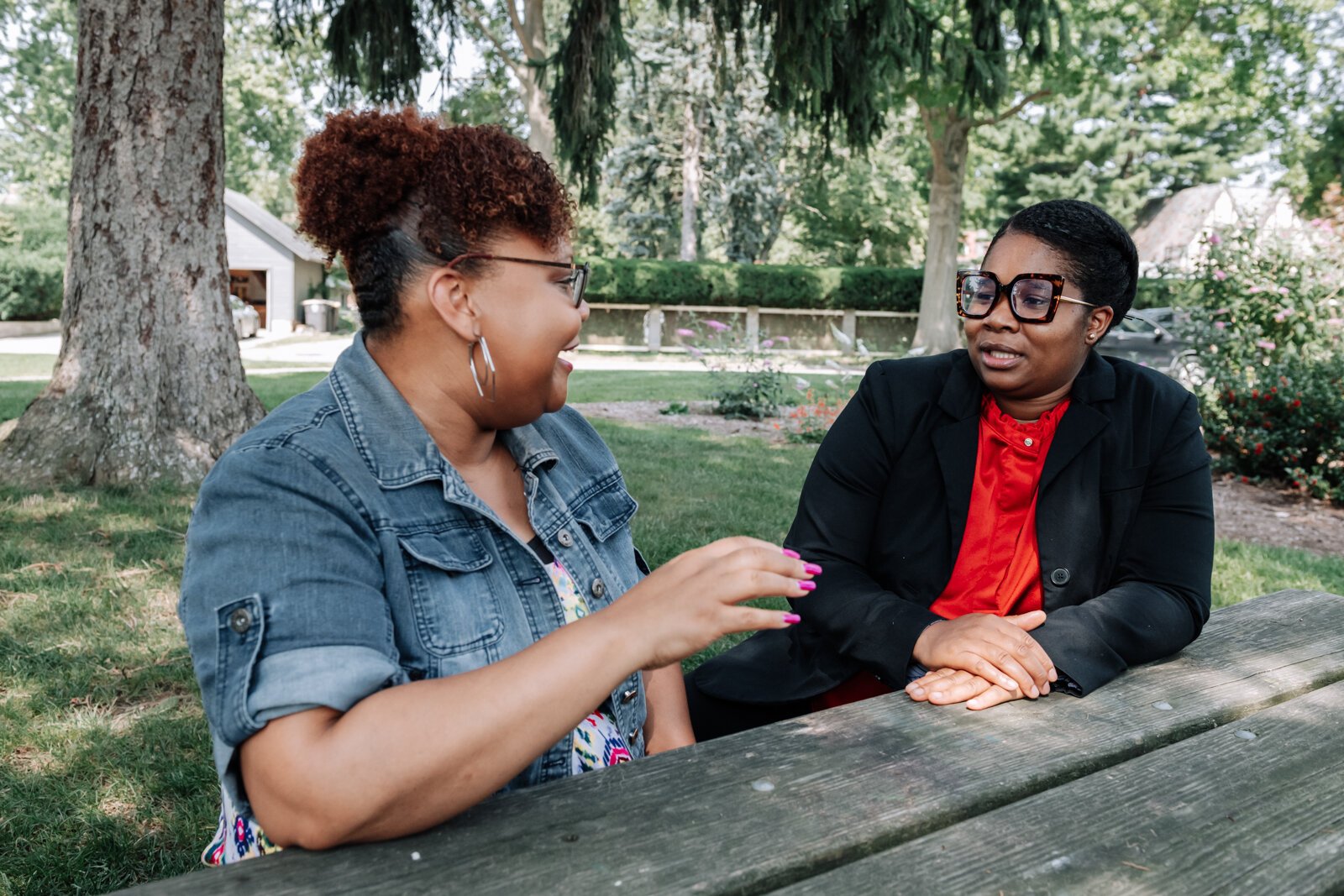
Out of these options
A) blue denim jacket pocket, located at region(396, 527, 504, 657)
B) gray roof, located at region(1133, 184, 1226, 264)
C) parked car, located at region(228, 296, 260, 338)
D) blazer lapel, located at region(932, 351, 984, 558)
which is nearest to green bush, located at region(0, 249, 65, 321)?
parked car, located at region(228, 296, 260, 338)

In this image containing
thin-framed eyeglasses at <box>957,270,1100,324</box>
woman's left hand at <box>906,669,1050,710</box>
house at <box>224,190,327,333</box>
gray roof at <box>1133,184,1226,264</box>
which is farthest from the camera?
gray roof at <box>1133,184,1226,264</box>

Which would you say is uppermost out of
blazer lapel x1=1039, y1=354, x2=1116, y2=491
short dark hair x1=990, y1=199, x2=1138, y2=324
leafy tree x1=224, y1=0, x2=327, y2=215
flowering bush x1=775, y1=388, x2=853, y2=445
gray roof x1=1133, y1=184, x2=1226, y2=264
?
leafy tree x1=224, y1=0, x2=327, y2=215

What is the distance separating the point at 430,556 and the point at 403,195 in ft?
1.94

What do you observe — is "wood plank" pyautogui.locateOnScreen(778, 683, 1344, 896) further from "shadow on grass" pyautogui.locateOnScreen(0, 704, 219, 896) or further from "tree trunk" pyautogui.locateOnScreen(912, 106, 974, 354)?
"tree trunk" pyautogui.locateOnScreen(912, 106, 974, 354)

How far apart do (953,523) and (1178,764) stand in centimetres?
92

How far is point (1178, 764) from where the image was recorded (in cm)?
161

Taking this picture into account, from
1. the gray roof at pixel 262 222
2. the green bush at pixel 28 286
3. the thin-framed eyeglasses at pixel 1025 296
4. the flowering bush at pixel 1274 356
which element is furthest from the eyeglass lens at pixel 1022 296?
the gray roof at pixel 262 222

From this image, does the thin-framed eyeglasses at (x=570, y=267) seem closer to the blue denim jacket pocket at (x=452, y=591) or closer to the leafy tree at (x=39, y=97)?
the blue denim jacket pocket at (x=452, y=591)

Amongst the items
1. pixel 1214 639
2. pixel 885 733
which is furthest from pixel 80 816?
pixel 1214 639

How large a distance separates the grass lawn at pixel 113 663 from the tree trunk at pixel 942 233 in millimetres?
16291

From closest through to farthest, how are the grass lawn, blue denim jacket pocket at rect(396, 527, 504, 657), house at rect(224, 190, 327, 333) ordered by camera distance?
blue denim jacket pocket at rect(396, 527, 504, 657), the grass lawn, house at rect(224, 190, 327, 333)

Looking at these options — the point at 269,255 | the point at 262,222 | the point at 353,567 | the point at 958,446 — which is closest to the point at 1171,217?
the point at 269,255

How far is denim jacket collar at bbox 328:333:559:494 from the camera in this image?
156 cm

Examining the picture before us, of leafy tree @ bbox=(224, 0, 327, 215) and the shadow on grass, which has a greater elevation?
leafy tree @ bbox=(224, 0, 327, 215)
